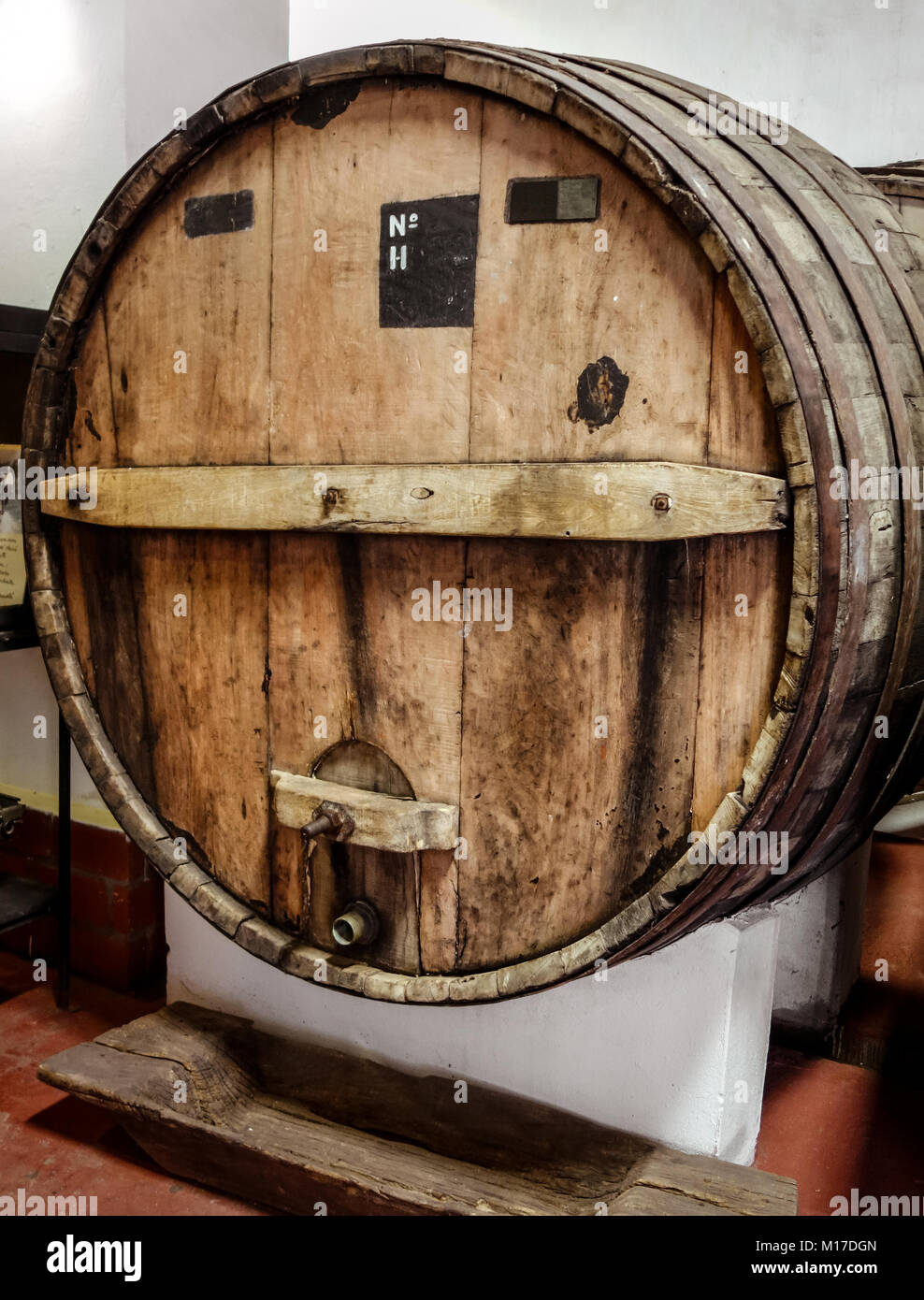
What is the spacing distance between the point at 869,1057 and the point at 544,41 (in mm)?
2699

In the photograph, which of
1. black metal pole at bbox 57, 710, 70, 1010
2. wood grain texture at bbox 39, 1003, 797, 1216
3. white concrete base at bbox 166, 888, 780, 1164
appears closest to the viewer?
wood grain texture at bbox 39, 1003, 797, 1216

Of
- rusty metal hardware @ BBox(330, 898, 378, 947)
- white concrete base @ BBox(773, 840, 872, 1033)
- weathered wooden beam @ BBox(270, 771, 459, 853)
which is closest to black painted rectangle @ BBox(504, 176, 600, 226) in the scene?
weathered wooden beam @ BBox(270, 771, 459, 853)

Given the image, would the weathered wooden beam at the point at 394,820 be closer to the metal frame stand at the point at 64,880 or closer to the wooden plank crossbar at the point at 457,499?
the wooden plank crossbar at the point at 457,499

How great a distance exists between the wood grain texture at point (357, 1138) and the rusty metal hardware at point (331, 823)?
61 centimetres

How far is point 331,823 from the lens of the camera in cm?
160

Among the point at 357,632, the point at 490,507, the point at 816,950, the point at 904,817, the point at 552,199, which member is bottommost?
the point at 816,950

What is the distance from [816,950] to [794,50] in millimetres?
2295

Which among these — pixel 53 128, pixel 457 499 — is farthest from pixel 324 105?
pixel 53 128

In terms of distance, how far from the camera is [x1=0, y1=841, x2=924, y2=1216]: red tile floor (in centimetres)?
200

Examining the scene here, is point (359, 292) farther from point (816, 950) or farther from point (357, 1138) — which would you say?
point (816, 950)

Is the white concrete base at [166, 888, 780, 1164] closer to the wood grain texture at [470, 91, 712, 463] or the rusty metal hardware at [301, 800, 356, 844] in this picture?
the rusty metal hardware at [301, 800, 356, 844]

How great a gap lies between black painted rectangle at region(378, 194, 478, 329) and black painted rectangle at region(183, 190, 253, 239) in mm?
251

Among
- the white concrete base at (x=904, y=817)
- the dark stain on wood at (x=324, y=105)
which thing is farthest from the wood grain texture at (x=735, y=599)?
the white concrete base at (x=904, y=817)
